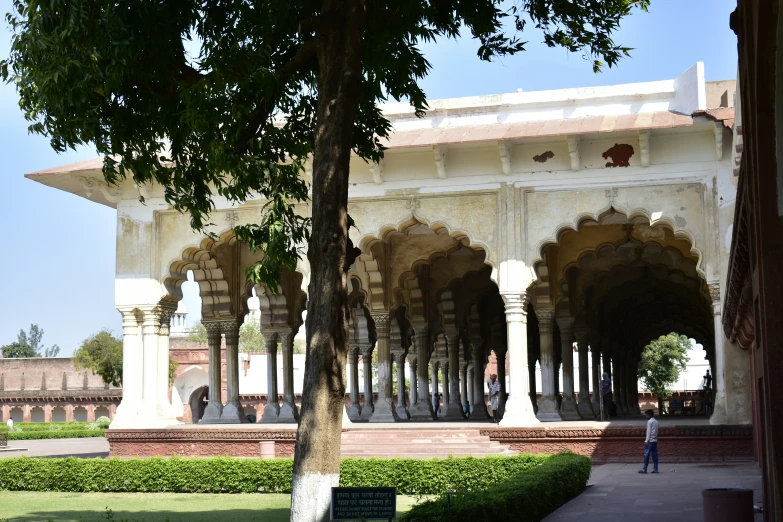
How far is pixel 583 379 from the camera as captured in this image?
23109 millimetres

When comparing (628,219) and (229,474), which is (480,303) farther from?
(229,474)

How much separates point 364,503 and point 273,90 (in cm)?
350

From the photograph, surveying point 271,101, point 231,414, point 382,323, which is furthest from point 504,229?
point 271,101

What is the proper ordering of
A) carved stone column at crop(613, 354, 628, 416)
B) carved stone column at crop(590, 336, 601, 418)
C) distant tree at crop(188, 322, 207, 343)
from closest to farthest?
carved stone column at crop(590, 336, 601, 418) < carved stone column at crop(613, 354, 628, 416) < distant tree at crop(188, 322, 207, 343)

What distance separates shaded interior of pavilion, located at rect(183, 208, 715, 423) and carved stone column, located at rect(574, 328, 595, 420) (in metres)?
0.04

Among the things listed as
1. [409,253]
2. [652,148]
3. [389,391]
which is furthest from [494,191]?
[389,391]

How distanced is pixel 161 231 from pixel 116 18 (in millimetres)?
10590

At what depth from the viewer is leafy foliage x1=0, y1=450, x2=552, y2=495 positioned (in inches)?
502

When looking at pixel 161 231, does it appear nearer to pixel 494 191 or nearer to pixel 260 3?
pixel 494 191

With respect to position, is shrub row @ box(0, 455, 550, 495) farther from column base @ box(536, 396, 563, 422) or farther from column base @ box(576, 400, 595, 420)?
column base @ box(576, 400, 595, 420)

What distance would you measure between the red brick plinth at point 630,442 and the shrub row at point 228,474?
2446 millimetres

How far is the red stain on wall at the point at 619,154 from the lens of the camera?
1568 cm

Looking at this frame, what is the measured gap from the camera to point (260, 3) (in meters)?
8.41

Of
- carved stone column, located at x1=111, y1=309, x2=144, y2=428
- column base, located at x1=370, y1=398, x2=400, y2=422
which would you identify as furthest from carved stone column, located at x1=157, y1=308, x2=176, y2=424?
column base, located at x1=370, y1=398, x2=400, y2=422
